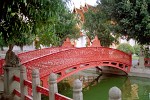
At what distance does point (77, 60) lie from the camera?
14555 mm

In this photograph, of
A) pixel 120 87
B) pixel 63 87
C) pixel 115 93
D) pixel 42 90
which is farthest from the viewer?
pixel 120 87

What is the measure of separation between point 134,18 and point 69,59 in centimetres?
543

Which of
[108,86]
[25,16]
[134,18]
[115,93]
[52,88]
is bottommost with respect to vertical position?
[108,86]

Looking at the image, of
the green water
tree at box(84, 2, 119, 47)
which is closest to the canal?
the green water

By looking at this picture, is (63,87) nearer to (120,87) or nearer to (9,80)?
(120,87)

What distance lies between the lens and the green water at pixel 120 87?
13375 mm

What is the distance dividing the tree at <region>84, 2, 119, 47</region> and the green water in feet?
10.8

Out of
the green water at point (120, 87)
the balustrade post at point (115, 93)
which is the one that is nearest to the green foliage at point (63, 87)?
the green water at point (120, 87)

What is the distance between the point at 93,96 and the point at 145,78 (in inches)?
208

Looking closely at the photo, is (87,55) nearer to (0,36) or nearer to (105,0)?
(105,0)

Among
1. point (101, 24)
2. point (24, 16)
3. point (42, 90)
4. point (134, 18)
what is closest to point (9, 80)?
point (42, 90)

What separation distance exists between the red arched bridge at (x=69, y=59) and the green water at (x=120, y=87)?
39.8 inches

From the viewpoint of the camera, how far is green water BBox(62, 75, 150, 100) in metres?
13.4

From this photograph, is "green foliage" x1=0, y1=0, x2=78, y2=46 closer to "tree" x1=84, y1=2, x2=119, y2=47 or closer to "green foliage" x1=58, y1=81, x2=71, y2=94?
"green foliage" x1=58, y1=81, x2=71, y2=94
